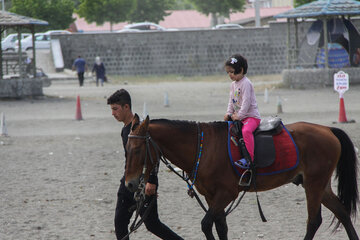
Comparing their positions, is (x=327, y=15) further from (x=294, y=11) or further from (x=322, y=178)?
(x=322, y=178)

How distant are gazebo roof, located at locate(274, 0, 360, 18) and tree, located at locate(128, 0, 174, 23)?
43.4 metres

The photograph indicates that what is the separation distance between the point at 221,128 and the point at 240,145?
23 cm

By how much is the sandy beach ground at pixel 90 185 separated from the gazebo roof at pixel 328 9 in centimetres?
783

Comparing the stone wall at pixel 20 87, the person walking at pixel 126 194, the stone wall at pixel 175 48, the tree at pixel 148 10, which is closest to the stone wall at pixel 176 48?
the stone wall at pixel 175 48

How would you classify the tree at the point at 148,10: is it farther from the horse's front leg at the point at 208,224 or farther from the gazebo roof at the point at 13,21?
the horse's front leg at the point at 208,224

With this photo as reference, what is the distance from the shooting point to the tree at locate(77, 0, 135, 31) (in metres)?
66.7

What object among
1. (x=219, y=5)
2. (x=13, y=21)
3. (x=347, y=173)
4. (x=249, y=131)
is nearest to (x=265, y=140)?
(x=249, y=131)

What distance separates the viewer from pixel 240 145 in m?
6.17

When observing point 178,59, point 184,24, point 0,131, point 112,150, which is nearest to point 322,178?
point 112,150

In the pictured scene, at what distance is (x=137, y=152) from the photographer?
5539 millimetres

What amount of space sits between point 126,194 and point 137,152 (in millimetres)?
A: 551

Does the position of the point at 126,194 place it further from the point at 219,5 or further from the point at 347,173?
the point at 219,5

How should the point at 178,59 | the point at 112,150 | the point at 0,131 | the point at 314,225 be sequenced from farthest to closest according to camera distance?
the point at 178,59
the point at 0,131
the point at 112,150
the point at 314,225

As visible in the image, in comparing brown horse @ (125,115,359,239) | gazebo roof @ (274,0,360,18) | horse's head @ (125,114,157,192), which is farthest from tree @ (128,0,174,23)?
horse's head @ (125,114,157,192)
